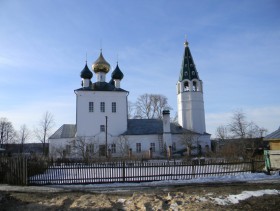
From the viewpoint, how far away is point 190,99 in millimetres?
39281

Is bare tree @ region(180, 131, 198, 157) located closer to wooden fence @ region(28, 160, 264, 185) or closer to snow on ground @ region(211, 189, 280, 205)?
wooden fence @ region(28, 160, 264, 185)

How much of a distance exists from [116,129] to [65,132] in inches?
284

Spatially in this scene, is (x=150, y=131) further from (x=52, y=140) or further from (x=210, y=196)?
(x=210, y=196)

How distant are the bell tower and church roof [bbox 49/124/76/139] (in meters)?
15.8

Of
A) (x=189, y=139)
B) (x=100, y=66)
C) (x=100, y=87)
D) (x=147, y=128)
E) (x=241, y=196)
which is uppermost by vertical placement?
(x=100, y=66)

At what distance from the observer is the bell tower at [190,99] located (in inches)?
1539

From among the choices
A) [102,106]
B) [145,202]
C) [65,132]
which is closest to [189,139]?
[102,106]

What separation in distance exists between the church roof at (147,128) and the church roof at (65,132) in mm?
7668

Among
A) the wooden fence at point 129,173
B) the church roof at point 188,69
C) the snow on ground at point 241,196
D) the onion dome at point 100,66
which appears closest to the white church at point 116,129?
the onion dome at point 100,66

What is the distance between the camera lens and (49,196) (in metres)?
9.32

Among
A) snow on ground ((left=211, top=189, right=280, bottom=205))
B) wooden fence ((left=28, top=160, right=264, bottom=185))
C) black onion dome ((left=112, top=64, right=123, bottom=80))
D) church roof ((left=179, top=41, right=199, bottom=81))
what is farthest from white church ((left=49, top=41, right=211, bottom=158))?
snow on ground ((left=211, top=189, right=280, bottom=205))

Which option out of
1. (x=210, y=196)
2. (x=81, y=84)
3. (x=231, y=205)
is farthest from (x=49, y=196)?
(x=81, y=84)

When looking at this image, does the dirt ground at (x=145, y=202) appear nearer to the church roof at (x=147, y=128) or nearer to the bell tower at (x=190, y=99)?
the church roof at (x=147, y=128)

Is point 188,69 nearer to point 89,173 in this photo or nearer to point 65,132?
point 65,132
